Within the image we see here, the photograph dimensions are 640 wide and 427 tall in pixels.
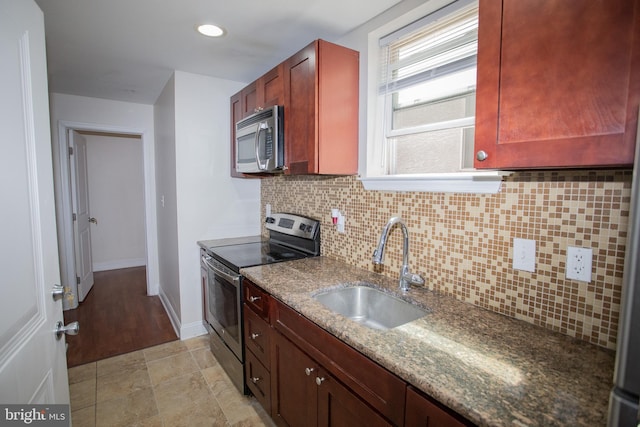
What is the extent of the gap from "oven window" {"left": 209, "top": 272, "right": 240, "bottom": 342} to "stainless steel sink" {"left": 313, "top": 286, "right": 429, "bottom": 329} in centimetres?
71

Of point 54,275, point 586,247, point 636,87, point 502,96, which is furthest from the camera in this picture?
point 54,275

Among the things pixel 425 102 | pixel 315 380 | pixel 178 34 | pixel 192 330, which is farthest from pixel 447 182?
pixel 192 330

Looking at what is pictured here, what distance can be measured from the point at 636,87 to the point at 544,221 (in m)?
0.56

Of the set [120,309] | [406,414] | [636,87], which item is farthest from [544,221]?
[120,309]

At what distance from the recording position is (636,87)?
70 centimetres

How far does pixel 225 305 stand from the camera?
7.25ft

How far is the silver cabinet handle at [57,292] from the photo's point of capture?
3.66ft

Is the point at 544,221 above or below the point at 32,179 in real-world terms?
below

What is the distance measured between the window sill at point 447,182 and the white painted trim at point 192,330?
85.6 inches

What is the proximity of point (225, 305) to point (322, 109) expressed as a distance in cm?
149

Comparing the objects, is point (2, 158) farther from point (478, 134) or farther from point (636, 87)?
point (636, 87)

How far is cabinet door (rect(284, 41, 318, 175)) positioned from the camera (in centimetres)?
178

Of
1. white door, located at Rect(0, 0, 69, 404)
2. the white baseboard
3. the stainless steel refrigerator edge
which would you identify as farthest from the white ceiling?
the white baseboard

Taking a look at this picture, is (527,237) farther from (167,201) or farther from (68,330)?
(167,201)
